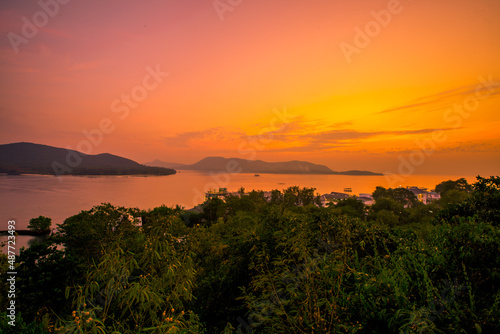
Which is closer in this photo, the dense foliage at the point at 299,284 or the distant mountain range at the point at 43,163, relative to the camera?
the dense foliage at the point at 299,284

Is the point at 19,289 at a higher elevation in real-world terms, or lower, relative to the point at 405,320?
lower

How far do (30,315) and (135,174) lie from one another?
9771cm

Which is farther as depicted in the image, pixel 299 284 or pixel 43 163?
pixel 43 163

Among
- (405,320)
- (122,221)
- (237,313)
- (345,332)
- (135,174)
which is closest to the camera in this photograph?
(405,320)

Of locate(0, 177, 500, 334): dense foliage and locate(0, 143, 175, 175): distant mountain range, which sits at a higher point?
locate(0, 143, 175, 175): distant mountain range

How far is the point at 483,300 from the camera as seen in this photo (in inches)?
88.7

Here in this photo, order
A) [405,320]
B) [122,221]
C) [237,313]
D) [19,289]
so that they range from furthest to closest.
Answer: [122,221] → [19,289] → [237,313] → [405,320]

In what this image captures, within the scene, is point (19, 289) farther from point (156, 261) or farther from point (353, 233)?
point (353, 233)

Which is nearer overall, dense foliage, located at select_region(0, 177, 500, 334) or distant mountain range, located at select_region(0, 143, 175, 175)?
dense foliage, located at select_region(0, 177, 500, 334)

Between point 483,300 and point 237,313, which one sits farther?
point 237,313

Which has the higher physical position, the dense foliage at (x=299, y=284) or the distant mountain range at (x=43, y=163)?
the distant mountain range at (x=43, y=163)

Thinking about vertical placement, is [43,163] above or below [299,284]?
above

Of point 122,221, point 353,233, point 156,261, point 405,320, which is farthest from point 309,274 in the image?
point 122,221

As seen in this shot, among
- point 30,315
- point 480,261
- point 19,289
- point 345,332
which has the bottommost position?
point 30,315
